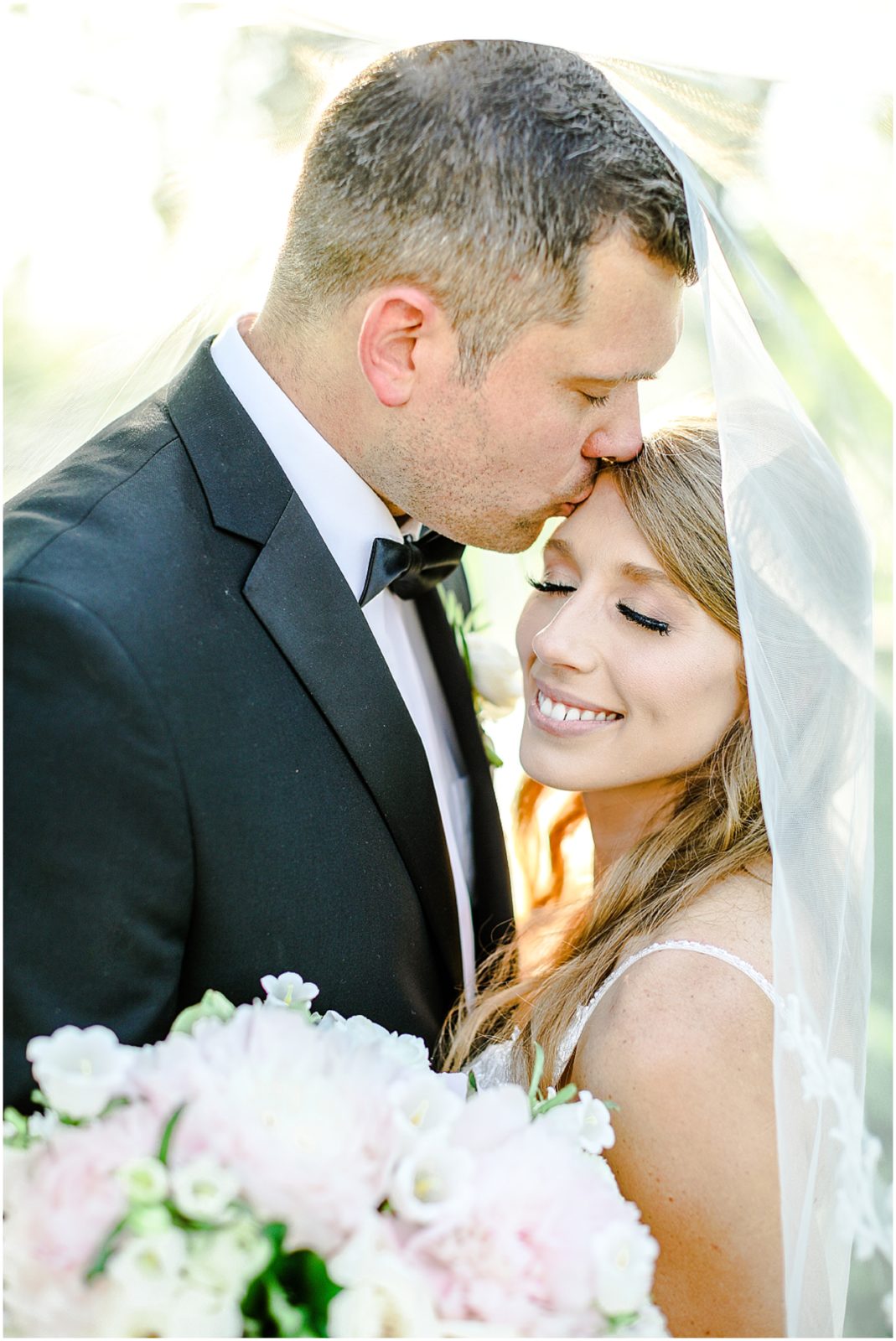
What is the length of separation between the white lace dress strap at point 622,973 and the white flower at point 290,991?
2.23ft

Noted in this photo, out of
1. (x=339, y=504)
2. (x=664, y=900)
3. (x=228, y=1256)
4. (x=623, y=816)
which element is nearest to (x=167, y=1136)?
(x=228, y=1256)

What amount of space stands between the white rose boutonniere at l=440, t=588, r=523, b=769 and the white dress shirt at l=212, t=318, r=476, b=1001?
1.16ft

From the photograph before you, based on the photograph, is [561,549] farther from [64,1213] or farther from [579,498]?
[64,1213]

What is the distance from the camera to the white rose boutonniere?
3.11 m

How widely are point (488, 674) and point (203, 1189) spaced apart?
1.90m

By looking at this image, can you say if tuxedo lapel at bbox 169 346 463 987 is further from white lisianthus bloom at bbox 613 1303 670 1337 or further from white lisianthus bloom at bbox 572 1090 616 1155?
white lisianthus bloom at bbox 613 1303 670 1337

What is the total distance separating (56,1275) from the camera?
4.55 ft

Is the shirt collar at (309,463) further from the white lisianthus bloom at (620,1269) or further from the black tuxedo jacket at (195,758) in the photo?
the white lisianthus bloom at (620,1269)

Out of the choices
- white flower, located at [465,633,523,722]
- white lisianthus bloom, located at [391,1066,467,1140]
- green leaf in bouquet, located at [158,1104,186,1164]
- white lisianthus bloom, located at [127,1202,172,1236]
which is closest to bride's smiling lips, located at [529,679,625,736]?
white flower, located at [465,633,523,722]

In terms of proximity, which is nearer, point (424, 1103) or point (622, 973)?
point (424, 1103)

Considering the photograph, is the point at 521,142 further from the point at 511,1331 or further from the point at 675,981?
the point at 511,1331

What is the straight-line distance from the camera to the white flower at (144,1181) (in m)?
1.37

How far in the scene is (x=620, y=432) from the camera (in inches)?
98.4

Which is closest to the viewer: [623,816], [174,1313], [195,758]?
[174,1313]
